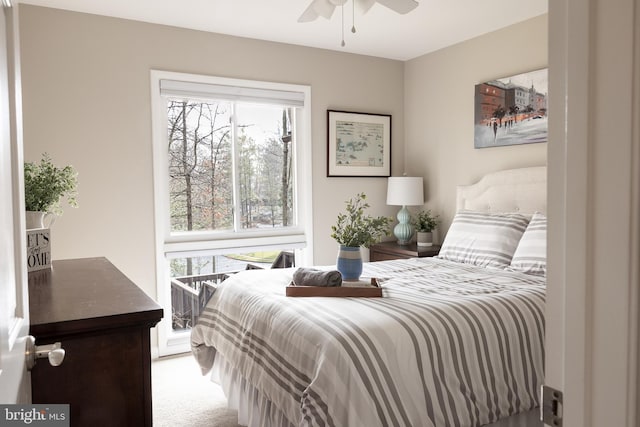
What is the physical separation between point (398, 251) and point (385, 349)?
2.41 m


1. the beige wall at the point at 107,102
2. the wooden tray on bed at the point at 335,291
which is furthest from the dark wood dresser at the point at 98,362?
the beige wall at the point at 107,102

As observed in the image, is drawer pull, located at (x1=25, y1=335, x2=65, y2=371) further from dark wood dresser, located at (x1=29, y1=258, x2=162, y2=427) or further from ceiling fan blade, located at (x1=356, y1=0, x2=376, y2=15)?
ceiling fan blade, located at (x1=356, y1=0, x2=376, y2=15)

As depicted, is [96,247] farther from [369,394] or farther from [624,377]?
[624,377]

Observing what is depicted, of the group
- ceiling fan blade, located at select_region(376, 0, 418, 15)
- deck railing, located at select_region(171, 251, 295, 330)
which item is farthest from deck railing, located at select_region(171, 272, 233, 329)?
ceiling fan blade, located at select_region(376, 0, 418, 15)

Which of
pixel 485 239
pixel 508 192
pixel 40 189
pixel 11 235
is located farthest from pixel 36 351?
pixel 508 192

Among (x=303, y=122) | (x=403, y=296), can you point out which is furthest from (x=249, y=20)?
(x=403, y=296)

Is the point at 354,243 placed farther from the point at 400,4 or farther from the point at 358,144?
the point at 358,144

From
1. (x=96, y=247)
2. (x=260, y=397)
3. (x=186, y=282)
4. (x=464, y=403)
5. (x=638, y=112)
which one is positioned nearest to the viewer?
(x=638, y=112)

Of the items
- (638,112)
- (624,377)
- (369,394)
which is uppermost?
(638,112)

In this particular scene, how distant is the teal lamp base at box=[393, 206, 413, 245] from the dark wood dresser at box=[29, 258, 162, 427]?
341 centimetres

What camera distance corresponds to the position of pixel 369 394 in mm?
1711

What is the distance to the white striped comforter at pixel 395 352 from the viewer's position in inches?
68.5

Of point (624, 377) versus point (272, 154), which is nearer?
point (624, 377)

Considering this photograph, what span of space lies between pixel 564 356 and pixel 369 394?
1.13 meters
